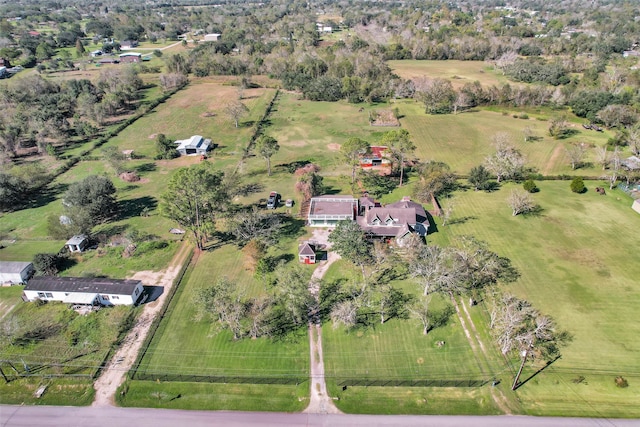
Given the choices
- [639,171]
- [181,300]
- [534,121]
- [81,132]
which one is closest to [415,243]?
[181,300]

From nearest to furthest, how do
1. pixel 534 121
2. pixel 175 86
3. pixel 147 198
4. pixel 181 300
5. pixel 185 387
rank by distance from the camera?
pixel 185 387, pixel 181 300, pixel 147 198, pixel 534 121, pixel 175 86

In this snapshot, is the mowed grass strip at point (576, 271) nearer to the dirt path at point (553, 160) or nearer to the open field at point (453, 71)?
the dirt path at point (553, 160)

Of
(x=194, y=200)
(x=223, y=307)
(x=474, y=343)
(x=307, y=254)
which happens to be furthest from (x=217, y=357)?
(x=474, y=343)

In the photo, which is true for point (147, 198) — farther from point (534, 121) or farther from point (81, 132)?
point (534, 121)

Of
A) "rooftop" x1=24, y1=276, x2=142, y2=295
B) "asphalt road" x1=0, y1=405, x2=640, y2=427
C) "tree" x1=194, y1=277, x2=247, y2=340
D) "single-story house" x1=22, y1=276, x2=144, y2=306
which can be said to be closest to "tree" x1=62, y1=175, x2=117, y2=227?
"rooftop" x1=24, y1=276, x2=142, y2=295

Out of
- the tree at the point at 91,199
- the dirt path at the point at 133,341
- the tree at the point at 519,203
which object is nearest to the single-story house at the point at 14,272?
the tree at the point at 91,199

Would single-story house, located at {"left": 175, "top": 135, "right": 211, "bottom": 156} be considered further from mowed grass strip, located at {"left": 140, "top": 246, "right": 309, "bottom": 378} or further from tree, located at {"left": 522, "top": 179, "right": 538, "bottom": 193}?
tree, located at {"left": 522, "top": 179, "right": 538, "bottom": 193}

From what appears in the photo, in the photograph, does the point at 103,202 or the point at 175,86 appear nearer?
the point at 103,202
